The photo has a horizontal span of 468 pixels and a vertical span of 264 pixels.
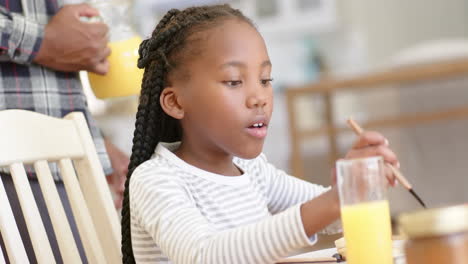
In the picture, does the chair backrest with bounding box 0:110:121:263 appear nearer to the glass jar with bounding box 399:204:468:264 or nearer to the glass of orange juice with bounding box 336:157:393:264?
the glass of orange juice with bounding box 336:157:393:264

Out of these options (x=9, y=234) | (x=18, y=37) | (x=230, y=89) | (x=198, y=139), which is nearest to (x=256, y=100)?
(x=230, y=89)

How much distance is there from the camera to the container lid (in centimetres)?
57

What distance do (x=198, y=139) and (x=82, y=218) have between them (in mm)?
303

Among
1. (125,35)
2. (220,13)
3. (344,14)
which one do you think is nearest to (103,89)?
(125,35)

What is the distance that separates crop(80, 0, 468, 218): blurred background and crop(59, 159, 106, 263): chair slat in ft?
9.03

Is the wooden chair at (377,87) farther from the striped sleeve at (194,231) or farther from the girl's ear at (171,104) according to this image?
the striped sleeve at (194,231)

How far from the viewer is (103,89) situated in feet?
5.40

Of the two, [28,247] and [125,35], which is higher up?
[125,35]

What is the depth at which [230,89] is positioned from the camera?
1098mm

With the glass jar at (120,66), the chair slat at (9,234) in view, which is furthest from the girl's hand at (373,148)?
the glass jar at (120,66)

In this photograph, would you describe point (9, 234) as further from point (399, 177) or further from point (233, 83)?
point (399, 177)

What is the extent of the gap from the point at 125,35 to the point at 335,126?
3159 mm

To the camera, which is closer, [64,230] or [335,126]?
[64,230]

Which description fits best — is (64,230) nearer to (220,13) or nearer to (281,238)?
(220,13)
